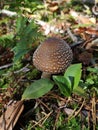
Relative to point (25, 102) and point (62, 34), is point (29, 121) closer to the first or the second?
point (25, 102)

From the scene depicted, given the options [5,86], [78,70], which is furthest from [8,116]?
[78,70]

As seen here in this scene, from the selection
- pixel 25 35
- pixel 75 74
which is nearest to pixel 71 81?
pixel 75 74

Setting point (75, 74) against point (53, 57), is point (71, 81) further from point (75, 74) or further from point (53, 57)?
point (53, 57)

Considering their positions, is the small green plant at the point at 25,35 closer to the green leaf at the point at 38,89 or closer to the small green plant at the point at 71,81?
the green leaf at the point at 38,89

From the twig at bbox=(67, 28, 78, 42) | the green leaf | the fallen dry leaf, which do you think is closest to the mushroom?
the green leaf

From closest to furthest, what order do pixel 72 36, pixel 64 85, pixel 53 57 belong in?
pixel 64 85 < pixel 53 57 < pixel 72 36
